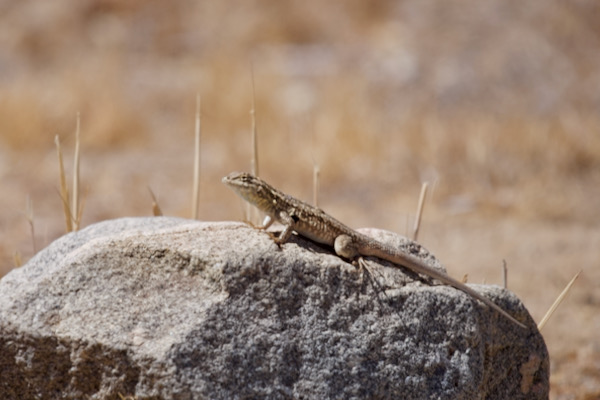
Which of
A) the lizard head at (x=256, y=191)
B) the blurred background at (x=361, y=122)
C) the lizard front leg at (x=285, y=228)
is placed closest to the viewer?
the lizard front leg at (x=285, y=228)

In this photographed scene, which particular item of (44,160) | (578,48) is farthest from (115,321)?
(578,48)

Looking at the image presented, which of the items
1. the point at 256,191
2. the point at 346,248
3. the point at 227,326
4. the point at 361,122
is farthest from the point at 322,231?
the point at 361,122

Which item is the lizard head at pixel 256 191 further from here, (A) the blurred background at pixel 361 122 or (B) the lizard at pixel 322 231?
(A) the blurred background at pixel 361 122

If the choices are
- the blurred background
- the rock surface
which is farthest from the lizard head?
the blurred background

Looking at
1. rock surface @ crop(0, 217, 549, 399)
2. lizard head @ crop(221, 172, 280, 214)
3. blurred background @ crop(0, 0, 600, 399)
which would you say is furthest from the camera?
blurred background @ crop(0, 0, 600, 399)

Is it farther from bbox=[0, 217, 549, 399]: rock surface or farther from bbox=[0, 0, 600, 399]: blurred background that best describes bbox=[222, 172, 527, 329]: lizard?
bbox=[0, 0, 600, 399]: blurred background

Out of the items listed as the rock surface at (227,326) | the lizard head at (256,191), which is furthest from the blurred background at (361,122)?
the rock surface at (227,326)

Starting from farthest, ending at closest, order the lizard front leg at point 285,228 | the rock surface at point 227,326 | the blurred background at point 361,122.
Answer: the blurred background at point 361,122 < the lizard front leg at point 285,228 < the rock surface at point 227,326
